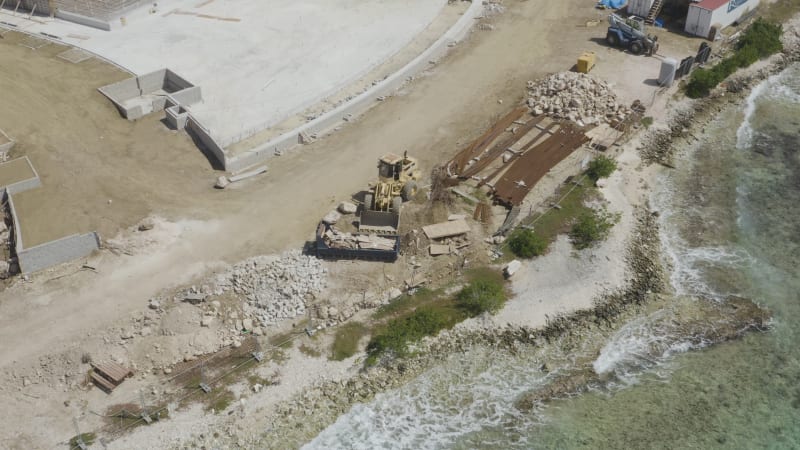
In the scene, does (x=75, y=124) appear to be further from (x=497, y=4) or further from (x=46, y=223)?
(x=497, y=4)

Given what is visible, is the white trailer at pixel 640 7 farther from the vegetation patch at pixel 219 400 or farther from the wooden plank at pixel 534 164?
the vegetation patch at pixel 219 400

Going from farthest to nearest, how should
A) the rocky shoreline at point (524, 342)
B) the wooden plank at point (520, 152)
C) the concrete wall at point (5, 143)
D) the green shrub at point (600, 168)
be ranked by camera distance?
the concrete wall at point (5, 143) < the green shrub at point (600, 168) < the wooden plank at point (520, 152) < the rocky shoreline at point (524, 342)

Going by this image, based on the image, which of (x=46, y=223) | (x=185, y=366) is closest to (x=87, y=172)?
(x=46, y=223)

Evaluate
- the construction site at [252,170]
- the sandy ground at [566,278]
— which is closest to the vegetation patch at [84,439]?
the construction site at [252,170]

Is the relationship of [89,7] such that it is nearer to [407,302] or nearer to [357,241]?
[357,241]

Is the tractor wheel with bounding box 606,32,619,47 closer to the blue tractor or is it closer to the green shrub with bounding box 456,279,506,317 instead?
the blue tractor

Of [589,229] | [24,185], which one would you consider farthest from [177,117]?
[589,229]
